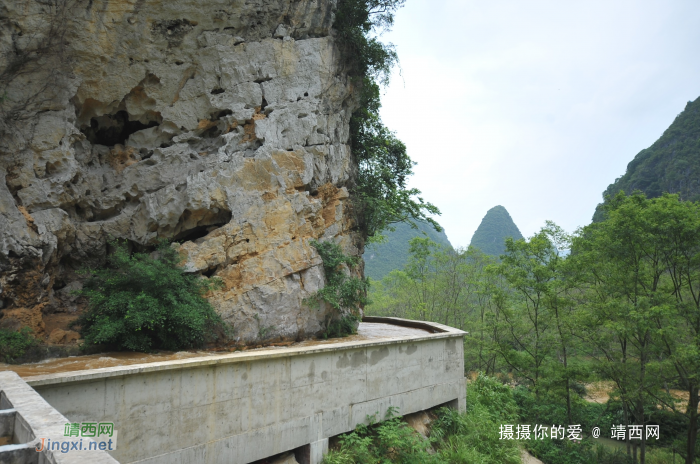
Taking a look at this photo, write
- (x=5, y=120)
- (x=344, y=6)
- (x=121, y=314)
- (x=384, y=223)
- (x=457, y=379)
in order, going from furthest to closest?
(x=384, y=223), (x=344, y=6), (x=457, y=379), (x=5, y=120), (x=121, y=314)

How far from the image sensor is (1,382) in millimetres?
4262

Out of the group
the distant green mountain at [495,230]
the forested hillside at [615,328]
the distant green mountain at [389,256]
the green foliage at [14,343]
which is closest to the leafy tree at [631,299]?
the forested hillside at [615,328]

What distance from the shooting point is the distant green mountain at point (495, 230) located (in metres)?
65.2

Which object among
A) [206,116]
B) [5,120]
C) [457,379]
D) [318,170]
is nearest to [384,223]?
[318,170]

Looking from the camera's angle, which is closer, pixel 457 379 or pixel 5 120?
pixel 5 120

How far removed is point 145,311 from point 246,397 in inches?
100.0

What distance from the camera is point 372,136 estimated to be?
14781 mm

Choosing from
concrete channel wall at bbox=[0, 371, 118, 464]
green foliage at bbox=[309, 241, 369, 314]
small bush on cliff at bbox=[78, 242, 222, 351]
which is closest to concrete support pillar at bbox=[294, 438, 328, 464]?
small bush on cliff at bbox=[78, 242, 222, 351]

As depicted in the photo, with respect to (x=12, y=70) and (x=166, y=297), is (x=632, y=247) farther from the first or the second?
(x=12, y=70)

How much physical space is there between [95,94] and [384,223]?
875 cm

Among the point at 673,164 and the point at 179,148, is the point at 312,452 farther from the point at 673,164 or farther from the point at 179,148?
the point at 673,164

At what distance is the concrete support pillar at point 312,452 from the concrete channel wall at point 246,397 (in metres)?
0.02

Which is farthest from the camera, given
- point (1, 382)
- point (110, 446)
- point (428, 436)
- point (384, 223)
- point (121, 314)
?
point (384, 223)

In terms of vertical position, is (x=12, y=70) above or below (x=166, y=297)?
above
